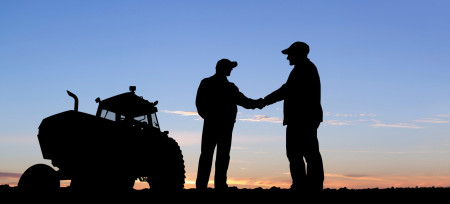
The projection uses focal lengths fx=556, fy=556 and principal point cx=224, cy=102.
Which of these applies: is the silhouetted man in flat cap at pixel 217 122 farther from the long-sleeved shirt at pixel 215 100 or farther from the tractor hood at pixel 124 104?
the tractor hood at pixel 124 104

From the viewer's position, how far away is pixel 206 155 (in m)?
10.1

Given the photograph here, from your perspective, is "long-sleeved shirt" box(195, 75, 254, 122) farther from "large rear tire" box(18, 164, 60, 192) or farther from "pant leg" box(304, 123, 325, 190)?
"large rear tire" box(18, 164, 60, 192)

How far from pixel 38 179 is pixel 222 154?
352 centimetres

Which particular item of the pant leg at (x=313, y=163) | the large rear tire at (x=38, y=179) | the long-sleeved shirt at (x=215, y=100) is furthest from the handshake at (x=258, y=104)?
the large rear tire at (x=38, y=179)

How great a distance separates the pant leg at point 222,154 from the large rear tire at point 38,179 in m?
3.14

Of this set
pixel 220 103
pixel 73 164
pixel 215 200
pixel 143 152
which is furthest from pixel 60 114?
pixel 215 200

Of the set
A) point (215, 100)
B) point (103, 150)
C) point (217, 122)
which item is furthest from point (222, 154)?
point (103, 150)

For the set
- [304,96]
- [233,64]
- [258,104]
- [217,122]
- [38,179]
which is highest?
[233,64]

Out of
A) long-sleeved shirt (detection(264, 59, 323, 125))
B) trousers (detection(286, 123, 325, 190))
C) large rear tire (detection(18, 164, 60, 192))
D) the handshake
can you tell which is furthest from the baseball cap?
large rear tire (detection(18, 164, 60, 192))

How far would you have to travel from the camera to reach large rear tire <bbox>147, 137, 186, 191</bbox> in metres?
12.8

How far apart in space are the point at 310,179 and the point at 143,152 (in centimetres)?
465

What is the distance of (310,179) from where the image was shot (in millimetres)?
9055

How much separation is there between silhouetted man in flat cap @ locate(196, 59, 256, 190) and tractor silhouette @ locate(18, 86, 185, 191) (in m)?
2.43

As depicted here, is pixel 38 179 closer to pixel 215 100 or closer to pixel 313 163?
pixel 215 100
